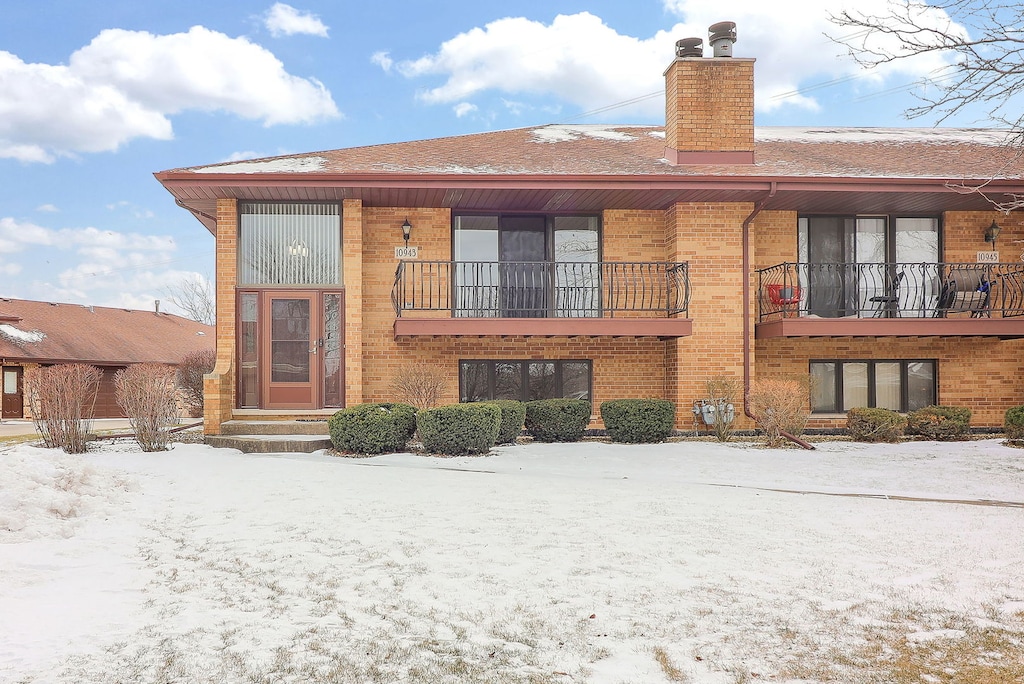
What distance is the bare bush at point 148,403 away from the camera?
9.88m

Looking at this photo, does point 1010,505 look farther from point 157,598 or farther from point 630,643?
point 157,598

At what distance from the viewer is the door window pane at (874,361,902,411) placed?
1273 cm

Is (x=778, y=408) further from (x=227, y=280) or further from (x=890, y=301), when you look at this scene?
(x=227, y=280)

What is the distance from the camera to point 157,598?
4047 mm

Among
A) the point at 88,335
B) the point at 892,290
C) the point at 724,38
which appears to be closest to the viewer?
the point at 892,290

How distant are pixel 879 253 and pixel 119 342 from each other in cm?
2676

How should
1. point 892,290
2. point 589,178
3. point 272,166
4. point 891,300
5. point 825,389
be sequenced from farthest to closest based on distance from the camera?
point 825,389
point 892,290
point 891,300
point 272,166
point 589,178

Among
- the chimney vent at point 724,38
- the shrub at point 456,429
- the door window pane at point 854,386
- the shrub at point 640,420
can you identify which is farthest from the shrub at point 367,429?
the chimney vent at point 724,38

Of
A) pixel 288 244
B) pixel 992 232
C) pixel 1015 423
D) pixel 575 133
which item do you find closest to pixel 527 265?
pixel 288 244

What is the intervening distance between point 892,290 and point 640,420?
17.9 ft

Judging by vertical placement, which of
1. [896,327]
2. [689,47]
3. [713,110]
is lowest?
[896,327]

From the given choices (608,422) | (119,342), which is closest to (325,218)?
(608,422)

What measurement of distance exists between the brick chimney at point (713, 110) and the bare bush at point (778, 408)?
4.30 meters

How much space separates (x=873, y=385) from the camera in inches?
500
